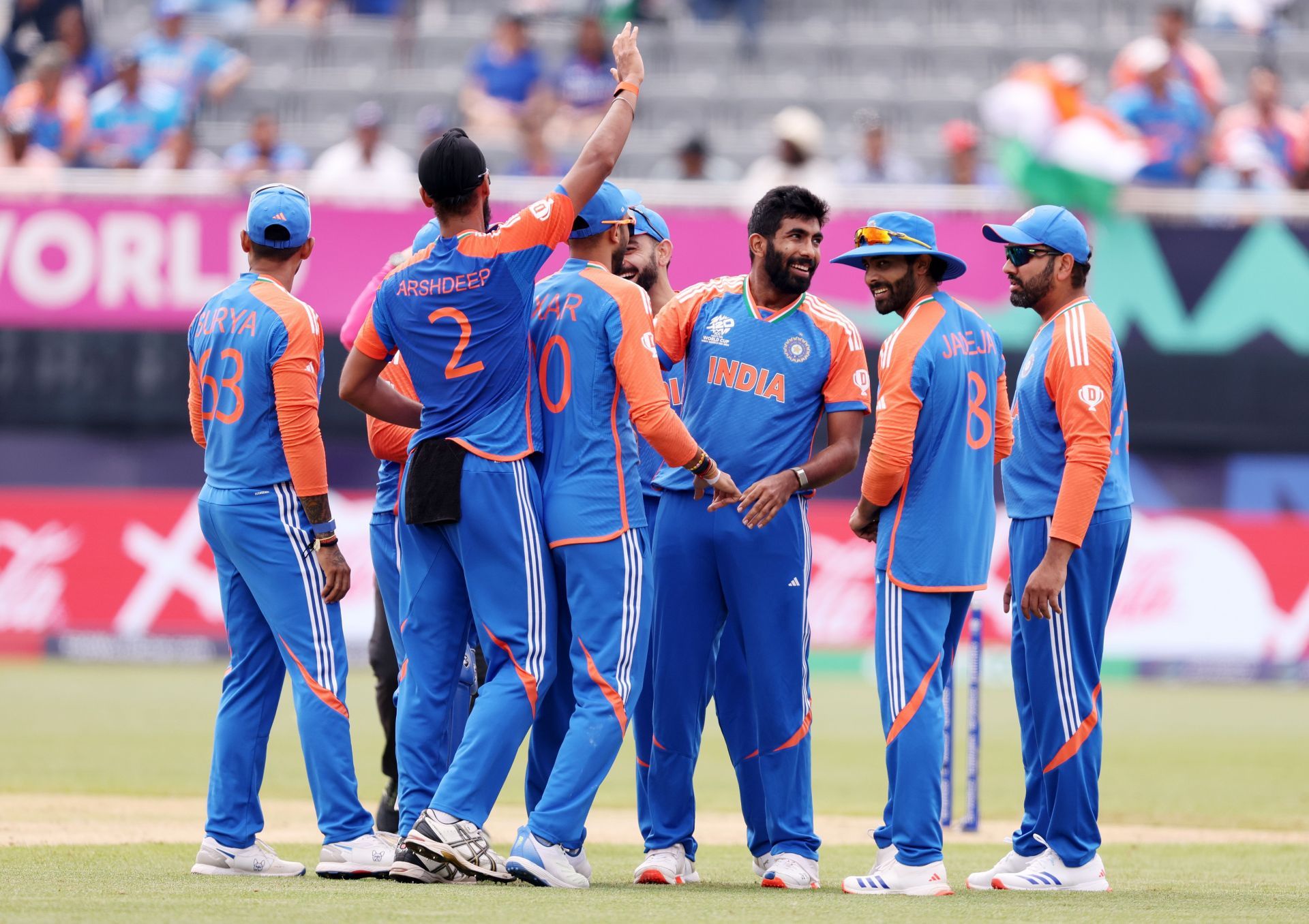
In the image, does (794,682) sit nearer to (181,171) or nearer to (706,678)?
(706,678)

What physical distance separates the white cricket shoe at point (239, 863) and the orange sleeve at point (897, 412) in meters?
2.68

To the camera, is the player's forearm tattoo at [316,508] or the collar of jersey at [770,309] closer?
the player's forearm tattoo at [316,508]

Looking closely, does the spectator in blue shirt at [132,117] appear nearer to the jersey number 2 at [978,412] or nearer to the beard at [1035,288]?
the beard at [1035,288]

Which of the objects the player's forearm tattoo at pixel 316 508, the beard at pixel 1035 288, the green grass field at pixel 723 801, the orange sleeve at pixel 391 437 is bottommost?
the green grass field at pixel 723 801

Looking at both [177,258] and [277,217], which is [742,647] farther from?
[177,258]

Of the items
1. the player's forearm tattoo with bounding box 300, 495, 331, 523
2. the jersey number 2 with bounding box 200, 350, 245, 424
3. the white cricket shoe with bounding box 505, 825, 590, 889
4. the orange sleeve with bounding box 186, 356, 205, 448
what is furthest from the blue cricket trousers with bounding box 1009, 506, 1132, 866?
the orange sleeve with bounding box 186, 356, 205, 448

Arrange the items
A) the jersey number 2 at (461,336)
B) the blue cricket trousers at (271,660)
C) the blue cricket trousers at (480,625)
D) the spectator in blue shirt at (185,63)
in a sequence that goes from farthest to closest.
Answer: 1. the spectator in blue shirt at (185,63)
2. the blue cricket trousers at (271,660)
3. the jersey number 2 at (461,336)
4. the blue cricket trousers at (480,625)

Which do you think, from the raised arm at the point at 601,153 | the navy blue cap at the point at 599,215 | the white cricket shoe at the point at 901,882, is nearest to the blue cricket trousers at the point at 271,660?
the navy blue cap at the point at 599,215

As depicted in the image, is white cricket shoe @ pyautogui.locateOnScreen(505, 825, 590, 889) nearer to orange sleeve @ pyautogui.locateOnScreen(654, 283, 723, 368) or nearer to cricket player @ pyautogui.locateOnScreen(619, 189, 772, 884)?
cricket player @ pyautogui.locateOnScreen(619, 189, 772, 884)

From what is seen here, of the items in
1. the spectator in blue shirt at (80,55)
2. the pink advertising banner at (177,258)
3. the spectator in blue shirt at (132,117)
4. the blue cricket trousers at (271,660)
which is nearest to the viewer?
the blue cricket trousers at (271,660)

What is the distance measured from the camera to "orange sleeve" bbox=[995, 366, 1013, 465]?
7566mm

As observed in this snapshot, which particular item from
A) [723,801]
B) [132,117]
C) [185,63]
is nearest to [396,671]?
[723,801]

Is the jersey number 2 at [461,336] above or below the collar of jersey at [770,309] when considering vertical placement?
below

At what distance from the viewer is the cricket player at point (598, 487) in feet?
23.0
